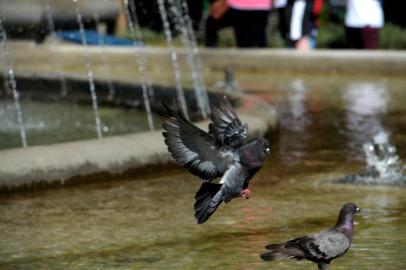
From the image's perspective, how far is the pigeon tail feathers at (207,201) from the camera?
18.4ft

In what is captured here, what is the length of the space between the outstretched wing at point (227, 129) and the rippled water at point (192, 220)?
604 mm

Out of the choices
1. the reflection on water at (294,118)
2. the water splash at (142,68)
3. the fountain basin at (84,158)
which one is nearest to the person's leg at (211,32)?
the water splash at (142,68)

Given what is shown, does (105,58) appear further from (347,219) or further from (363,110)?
(347,219)

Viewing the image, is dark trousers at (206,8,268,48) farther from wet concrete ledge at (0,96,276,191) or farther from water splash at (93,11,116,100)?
wet concrete ledge at (0,96,276,191)

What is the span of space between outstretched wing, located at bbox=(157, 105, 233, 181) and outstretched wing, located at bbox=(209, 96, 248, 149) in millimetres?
49

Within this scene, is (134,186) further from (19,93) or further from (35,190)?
(19,93)

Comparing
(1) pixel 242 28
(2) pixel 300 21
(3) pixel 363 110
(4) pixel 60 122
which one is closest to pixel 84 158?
(4) pixel 60 122

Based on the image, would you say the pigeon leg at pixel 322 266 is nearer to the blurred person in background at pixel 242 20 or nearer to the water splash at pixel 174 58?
the water splash at pixel 174 58

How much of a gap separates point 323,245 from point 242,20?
11710 mm

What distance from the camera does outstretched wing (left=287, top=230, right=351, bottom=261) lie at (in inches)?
205

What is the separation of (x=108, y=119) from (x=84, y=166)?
12.3 ft

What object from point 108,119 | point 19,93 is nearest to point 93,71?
point 19,93

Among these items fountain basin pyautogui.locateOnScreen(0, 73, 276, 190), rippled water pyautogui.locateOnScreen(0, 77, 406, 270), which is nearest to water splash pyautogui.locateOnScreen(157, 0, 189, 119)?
fountain basin pyautogui.locateOnScreen(0, 73, 276, 190)

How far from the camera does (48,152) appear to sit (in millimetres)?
7773
